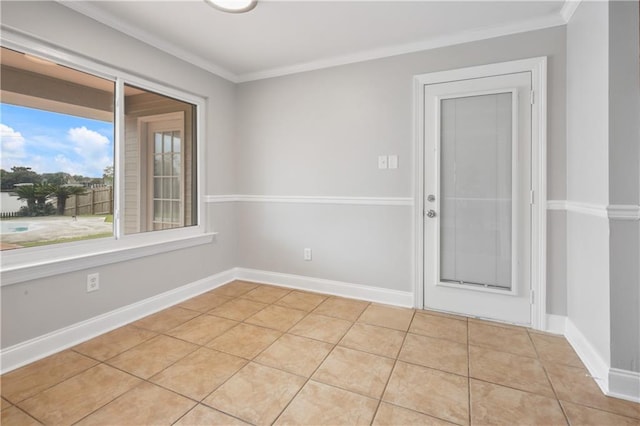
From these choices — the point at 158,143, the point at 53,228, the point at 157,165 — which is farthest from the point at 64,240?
the point at 158,143

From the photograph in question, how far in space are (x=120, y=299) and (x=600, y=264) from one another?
323cm

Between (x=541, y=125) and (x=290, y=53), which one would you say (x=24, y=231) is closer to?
(x=290, y=53)

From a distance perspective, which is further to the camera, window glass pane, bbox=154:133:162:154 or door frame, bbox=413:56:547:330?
window glass pane, bbox=154:133:162:154

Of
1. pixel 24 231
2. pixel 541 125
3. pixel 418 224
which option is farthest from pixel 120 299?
pixel 541 125

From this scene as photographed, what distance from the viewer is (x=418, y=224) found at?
2.77m

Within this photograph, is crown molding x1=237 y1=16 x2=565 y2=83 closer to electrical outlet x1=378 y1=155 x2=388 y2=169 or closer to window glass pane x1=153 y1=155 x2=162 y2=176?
electrical outlet x1=378 y1=155 x2=388 y2=169

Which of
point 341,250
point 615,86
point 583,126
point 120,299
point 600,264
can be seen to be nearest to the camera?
point 615,86

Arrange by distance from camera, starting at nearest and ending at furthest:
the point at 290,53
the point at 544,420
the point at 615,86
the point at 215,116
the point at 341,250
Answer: the point at 544,420 < the point at 615,86 < the point at 290,53 < the point at 341,250 < the point at 215,116

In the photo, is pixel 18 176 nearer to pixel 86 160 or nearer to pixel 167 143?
pixel 86 160

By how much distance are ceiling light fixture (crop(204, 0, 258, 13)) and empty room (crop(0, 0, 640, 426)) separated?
0.05 ft

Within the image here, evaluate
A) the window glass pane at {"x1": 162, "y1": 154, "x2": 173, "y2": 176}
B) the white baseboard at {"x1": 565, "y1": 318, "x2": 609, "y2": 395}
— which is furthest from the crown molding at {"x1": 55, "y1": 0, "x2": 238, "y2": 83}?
the white baseboard at {"x1": 565, "y1": 318, "x2": 609, "y2": 395}

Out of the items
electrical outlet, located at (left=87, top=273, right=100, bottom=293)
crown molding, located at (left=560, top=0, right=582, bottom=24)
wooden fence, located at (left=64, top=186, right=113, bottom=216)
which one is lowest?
electrical outlet, located at (left=87, top=273, right=100, bottom=293)

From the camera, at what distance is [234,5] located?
2117 mm

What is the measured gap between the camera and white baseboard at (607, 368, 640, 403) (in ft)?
5.33
